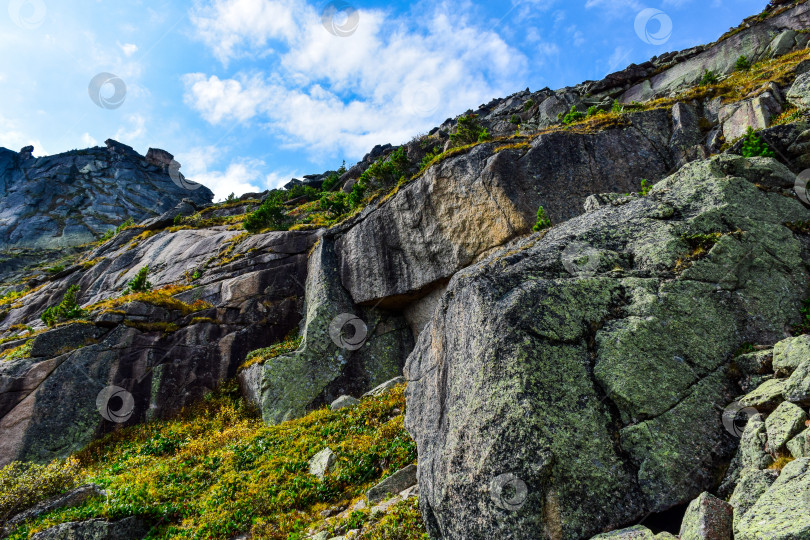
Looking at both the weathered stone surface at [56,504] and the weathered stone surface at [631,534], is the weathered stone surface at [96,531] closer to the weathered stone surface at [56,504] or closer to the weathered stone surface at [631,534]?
the weathered stone surface at [56,504]

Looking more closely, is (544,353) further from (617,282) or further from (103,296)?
(103,296)

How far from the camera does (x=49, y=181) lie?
120 meters

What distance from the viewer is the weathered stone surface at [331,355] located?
74.7ft

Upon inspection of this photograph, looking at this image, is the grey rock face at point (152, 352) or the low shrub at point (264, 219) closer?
the grey rock face at point (152, 352)

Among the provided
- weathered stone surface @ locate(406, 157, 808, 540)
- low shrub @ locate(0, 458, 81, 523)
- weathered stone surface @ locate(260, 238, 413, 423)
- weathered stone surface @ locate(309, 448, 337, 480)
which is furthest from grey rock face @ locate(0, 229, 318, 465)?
weathered stone surface @ locate(406, 157, 808, 540)

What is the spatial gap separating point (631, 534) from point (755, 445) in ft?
7.62

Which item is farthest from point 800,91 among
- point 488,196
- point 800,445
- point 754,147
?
point 800,445

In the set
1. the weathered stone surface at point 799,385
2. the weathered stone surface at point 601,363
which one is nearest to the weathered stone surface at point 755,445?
the weathered stone surface at point 601,363

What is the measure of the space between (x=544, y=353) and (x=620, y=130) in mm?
18983

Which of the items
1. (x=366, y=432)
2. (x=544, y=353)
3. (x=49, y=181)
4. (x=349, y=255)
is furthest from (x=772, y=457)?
(x=49, y=181)

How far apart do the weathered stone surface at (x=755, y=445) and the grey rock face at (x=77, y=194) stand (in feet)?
416

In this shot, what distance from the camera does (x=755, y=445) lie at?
6.13 m

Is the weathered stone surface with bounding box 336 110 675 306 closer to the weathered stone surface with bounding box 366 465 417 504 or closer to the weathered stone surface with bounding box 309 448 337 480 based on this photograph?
the weathered stone surface with bounding box 309 448 337 480

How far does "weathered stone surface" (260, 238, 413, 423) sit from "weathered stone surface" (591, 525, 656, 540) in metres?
18.5
